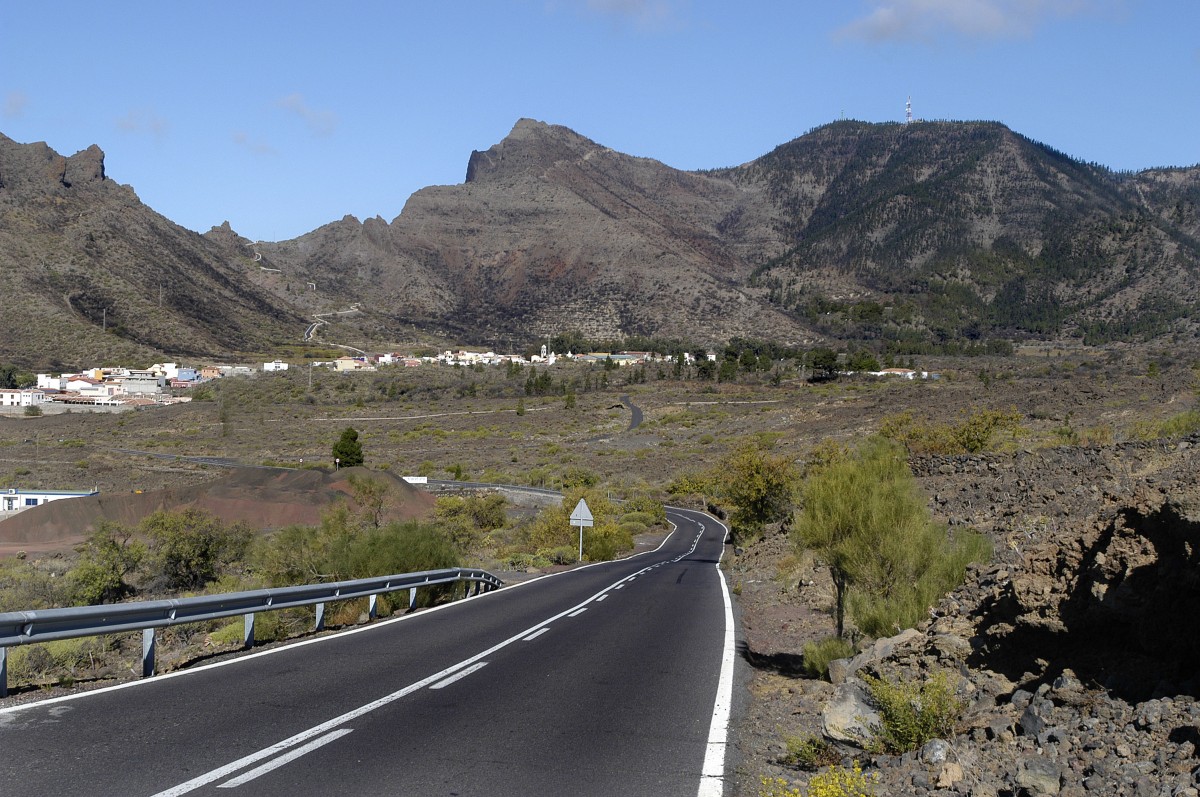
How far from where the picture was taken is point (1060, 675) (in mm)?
6082

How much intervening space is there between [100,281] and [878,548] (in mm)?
140104

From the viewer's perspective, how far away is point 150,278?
141625 millimetres

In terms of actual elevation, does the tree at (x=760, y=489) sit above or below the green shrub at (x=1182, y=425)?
below

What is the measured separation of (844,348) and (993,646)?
159 metres

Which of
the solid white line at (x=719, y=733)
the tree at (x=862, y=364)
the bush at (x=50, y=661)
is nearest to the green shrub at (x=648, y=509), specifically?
the solid white line at (x=719, y=733)

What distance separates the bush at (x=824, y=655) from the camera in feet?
33.7

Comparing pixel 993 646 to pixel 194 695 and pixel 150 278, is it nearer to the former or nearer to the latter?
pixel 194 695

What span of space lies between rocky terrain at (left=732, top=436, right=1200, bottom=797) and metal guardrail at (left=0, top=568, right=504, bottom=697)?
5.60m

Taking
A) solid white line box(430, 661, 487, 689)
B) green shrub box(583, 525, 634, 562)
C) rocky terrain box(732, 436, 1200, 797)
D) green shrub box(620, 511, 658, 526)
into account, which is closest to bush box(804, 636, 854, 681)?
rocky terrain box(732, 436, 1200, 797)

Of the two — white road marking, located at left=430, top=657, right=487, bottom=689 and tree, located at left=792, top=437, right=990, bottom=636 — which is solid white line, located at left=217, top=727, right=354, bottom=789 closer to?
white road marking, located at left=430, top=657, right=487, bottom=689

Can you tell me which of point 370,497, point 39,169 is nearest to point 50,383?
point 39,169

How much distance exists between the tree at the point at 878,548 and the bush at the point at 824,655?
0.52 m

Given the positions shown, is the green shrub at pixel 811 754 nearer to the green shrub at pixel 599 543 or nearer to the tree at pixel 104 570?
the tree at pixel 104 570

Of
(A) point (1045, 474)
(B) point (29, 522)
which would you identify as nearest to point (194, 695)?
(A) point (1045, 474)
